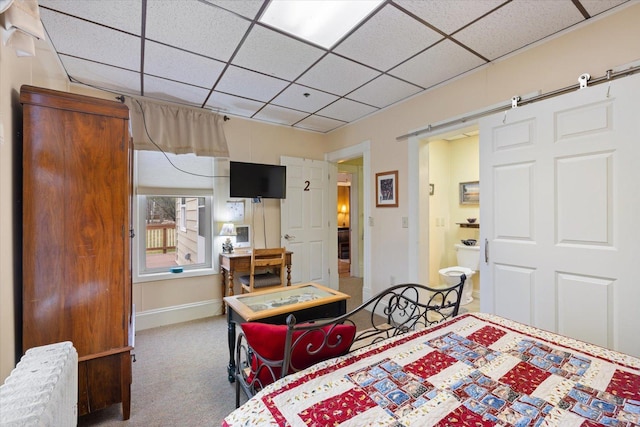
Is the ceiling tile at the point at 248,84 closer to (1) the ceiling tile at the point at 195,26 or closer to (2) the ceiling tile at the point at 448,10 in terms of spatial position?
(1) the ceiling tile at the point at 195,26

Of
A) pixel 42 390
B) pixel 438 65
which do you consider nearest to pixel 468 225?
pixel 438 65

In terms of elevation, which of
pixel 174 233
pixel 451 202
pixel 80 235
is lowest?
pixel 174 233

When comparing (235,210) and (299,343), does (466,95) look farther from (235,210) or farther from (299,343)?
(235,210)

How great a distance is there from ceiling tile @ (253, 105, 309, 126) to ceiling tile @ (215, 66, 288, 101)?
1.24 feet

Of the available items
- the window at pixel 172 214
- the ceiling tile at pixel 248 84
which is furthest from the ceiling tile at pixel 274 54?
the window at pixel 172 214

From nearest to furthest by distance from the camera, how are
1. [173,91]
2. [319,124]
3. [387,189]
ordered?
[173,91], [387,189], [319,124]

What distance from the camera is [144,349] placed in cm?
271

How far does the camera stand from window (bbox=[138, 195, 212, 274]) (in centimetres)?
331

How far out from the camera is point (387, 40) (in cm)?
210

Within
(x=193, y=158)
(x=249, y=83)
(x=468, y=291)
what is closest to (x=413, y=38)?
(x=249, y=83)

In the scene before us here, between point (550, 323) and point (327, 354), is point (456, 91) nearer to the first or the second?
point (550, 323)

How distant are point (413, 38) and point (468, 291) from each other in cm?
343

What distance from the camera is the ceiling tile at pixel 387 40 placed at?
1.88 metres

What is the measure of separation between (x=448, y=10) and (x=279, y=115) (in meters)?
2.41
